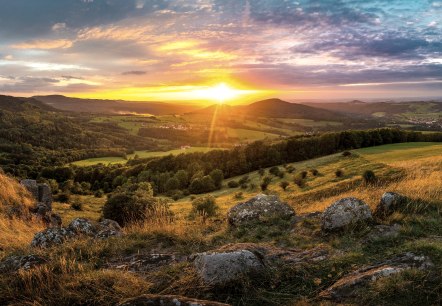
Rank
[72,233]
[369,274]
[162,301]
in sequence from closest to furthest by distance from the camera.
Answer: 1. [162,301]
2. [369,274]
3. [72,233]

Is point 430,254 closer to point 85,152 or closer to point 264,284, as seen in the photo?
point 264,284

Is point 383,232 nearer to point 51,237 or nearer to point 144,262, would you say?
point 144,262

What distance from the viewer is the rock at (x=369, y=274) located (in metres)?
5.92

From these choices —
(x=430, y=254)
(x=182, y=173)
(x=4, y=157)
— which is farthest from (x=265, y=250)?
(x=4, y=157)

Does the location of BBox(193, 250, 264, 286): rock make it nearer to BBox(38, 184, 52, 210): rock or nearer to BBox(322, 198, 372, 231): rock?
BBox(322, 198, 372, 231): rock

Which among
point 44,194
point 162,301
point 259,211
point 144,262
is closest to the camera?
point 162,301

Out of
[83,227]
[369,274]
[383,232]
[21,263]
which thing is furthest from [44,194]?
[369,274]

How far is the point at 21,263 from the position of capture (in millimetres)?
7430

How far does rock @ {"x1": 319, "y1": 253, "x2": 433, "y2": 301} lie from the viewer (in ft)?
19.4

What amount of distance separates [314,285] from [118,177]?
346ft

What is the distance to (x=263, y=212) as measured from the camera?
12.0m

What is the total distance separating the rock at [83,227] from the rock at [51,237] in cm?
22

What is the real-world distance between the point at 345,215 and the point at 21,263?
27.8ft

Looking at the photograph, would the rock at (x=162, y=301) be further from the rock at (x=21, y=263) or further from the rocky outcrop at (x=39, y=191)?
the rocky outcrop at (x=39, y=191)
